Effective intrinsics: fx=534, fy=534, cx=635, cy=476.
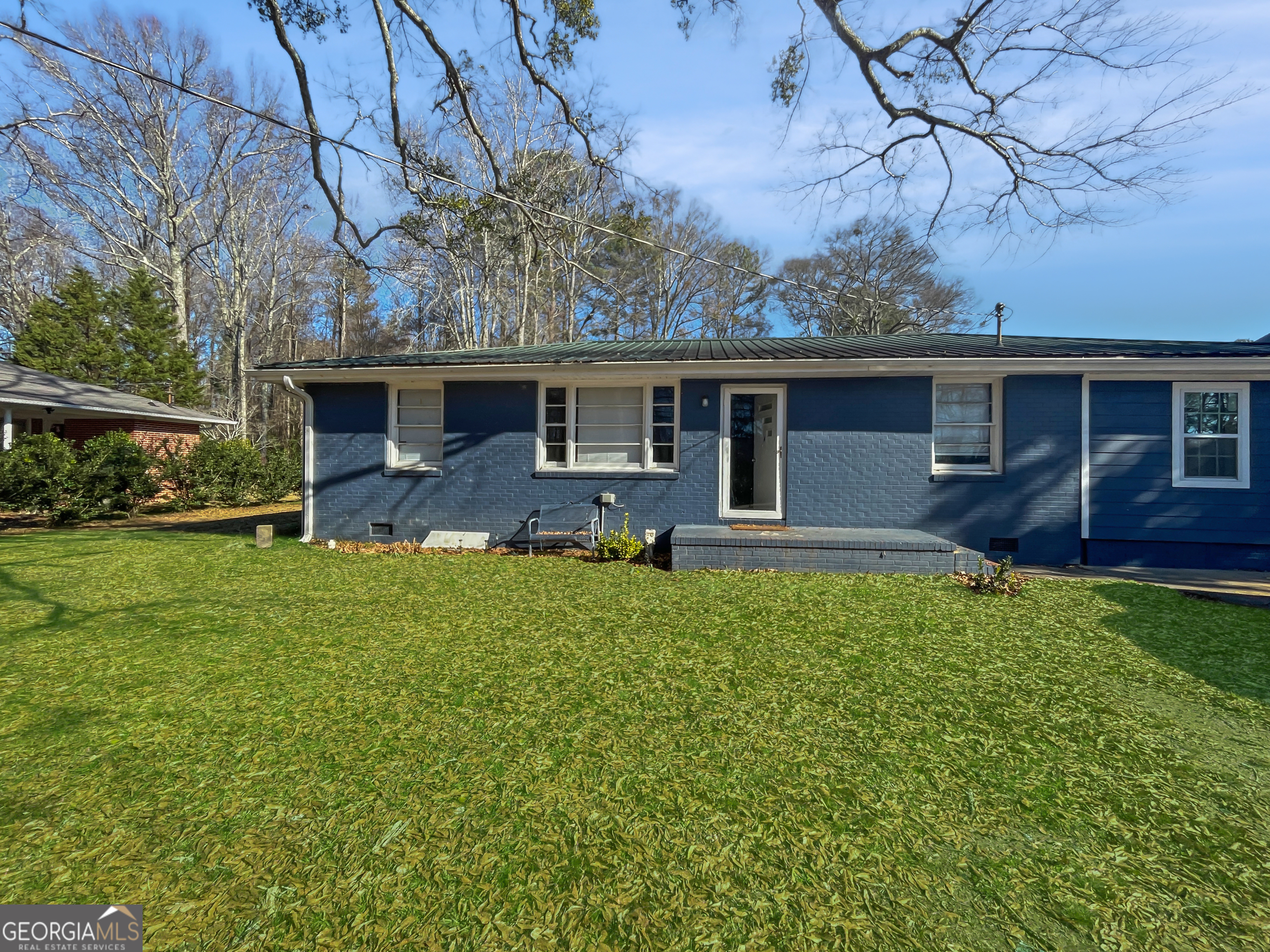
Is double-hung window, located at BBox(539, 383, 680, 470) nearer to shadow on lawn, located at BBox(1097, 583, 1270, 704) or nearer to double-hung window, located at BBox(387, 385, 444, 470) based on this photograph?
double-hung window, located at BBox(387, 385, 444, 470)

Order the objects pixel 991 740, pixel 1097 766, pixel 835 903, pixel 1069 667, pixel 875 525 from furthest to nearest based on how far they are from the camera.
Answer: pixel 875 525, pixel 1069 667, pixel 991 740, pixel 1097 766, pixel 835 903

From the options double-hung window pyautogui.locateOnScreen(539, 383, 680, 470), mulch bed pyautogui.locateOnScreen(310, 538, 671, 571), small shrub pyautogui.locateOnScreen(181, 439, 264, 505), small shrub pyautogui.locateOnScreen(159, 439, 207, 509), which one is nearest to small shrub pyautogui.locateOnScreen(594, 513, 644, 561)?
mulch bed pyautogui.locateOnScreen(310, 538, 671, 571)

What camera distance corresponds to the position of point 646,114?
10.2 m

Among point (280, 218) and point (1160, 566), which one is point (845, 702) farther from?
point (280, 218)

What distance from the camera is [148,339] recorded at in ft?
70.7

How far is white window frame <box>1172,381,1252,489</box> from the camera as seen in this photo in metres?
7.38

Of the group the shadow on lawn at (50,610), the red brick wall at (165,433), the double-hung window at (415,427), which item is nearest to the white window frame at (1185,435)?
the double-hung window at (415,427)

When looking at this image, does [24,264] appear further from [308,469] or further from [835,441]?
[835,441]

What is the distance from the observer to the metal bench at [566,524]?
8.34m

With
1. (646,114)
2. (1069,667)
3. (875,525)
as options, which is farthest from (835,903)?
(646,114)

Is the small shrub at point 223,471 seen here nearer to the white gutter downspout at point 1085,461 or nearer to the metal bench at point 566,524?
the metal bench at point 566,524

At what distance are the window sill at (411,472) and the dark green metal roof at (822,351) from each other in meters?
1.68

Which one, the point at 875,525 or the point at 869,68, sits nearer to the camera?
the point at 875,525

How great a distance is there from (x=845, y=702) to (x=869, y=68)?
10060 mm
